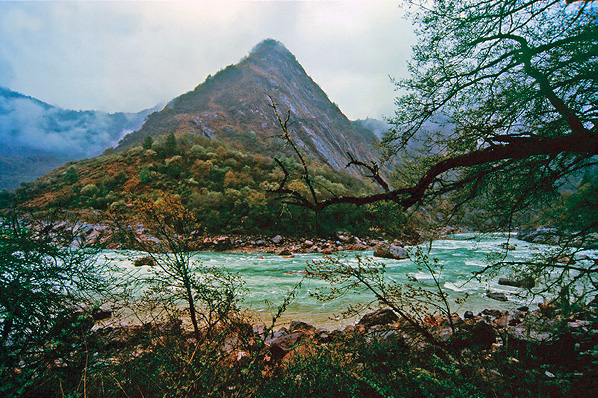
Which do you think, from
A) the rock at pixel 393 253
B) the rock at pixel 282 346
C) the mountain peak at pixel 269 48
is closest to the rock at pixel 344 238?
the rock at pixel 393 253

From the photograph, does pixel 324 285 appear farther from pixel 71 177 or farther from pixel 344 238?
pixel 71 177

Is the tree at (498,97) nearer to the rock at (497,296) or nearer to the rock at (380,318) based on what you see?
the rock at (380,318)

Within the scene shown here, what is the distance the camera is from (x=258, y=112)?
90438 millimetres

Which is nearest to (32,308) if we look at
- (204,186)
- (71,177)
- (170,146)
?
(204,186)

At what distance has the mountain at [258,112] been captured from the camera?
247 ft

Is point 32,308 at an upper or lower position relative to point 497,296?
upper

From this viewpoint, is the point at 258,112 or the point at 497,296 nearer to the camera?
the point at 497,296

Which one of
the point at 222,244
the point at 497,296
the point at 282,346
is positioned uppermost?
the point at 282,346

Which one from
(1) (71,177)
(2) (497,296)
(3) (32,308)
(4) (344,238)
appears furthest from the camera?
(1) (71,177)

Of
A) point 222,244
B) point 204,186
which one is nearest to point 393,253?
point 222,244

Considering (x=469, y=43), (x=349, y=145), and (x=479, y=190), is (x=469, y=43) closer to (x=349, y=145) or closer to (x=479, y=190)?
(x=479, y=190)

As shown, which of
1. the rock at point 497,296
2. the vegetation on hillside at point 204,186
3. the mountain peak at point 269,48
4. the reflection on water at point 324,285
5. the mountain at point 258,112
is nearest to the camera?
the reflection on water at point 324,285

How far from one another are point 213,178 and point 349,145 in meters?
88.0

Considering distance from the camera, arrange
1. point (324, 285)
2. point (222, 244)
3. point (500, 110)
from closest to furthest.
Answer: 1. point (500, 110)
2. point (324, 285)
3. point (222, 244)
